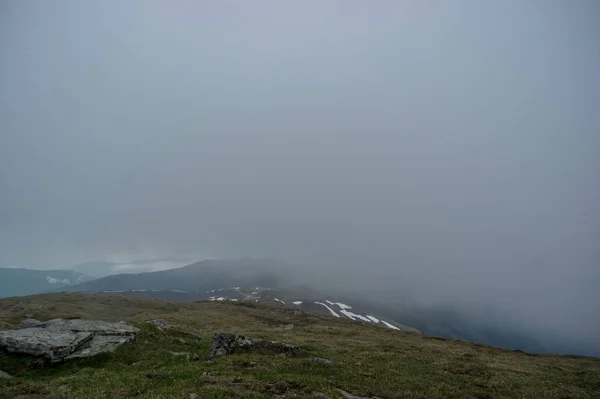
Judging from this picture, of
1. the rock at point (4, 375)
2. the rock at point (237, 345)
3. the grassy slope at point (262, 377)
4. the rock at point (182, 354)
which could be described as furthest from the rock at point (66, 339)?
the rock at point (237, 345)

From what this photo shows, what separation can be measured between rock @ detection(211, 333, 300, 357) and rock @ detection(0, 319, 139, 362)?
7790mm

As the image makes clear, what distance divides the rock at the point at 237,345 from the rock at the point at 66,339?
307 inches

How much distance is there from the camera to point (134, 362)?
81.9 ft

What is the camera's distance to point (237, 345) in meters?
A: 27.7

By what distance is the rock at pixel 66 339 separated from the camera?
23.9 metres

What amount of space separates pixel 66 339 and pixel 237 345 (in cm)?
1332

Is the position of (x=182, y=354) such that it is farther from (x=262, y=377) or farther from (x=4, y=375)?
(x=262, y=377)

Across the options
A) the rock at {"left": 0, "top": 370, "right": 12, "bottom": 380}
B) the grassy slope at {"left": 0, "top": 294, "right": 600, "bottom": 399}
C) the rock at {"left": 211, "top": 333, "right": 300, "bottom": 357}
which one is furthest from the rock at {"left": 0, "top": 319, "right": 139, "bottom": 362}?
the rock at {"left": 211, "top": 333, "right": 300, "bottom": 357}

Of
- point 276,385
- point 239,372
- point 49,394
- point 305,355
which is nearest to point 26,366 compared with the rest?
point 49,394

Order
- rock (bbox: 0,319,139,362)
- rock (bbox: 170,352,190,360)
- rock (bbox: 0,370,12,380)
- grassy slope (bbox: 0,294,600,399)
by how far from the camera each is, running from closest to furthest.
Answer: grassy slope (bbox: 0,294,600,399)
rock (bbox: 0,370,12,380)
rock (bbox: 0,319,139,362)
rock (bbox: 170,352,190,360)

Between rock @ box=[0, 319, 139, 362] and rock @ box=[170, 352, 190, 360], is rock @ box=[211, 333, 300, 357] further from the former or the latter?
rock @ box=[0, 319, 139, 362]

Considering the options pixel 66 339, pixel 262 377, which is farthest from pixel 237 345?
pixel 66 339

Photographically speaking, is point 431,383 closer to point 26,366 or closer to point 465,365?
point 465,365

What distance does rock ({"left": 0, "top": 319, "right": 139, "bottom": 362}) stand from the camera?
78.3 feet
